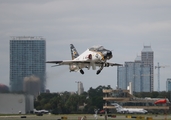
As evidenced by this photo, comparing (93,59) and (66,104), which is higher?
(93,59)

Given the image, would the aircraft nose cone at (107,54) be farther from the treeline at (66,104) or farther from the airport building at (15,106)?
the treeline at (66,104)

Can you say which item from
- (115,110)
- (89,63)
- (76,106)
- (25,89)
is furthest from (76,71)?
(115,110)

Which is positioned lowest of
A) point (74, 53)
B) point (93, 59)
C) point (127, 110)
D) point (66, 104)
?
point (127, 110)

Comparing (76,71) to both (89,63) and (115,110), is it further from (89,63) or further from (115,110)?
(115,110)

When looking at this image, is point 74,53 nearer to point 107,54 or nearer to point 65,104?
point 107,54

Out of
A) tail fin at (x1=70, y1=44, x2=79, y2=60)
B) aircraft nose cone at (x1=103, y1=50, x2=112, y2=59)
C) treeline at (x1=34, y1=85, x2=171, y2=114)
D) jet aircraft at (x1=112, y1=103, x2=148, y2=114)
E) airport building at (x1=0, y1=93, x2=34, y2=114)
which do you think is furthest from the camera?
jet aircraft at (x1=112, y1=103, x2=148, y2=114)

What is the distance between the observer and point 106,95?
195 m

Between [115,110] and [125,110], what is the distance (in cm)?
756

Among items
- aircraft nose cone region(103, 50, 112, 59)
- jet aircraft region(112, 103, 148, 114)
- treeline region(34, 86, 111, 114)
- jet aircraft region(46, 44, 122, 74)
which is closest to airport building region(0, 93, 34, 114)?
treeline region(34, 86, 111, 114)

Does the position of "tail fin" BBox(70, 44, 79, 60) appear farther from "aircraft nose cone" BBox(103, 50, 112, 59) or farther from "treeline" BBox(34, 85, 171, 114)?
"treeline" BBox(34, 85, 171, 114)

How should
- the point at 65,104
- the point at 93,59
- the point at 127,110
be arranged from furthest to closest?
the point at 127,110, the point at 65,104, the point at 93,59

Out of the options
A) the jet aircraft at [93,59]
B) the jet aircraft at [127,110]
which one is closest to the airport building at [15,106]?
the jet aircraft at [93,59]

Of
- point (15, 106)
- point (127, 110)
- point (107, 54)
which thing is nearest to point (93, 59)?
point (107, 54)

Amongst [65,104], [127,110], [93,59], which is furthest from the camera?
[127,110]
